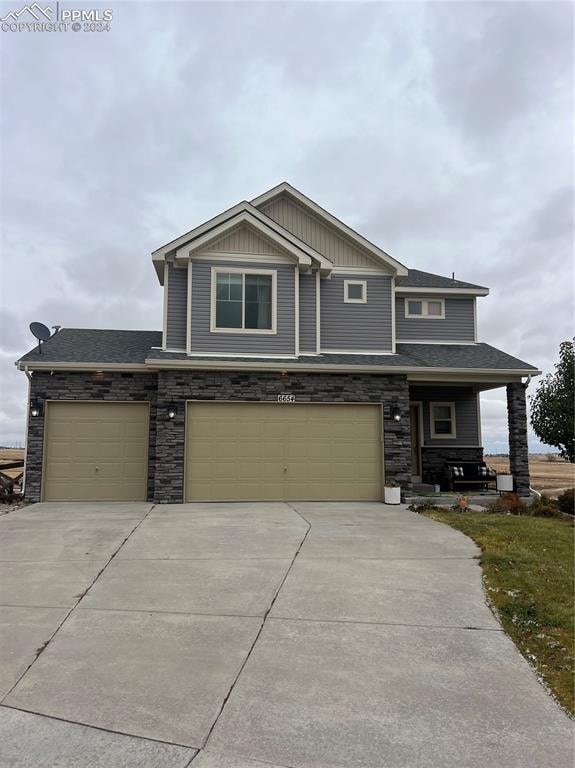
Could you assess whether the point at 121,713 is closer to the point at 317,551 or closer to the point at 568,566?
the point at 317,551

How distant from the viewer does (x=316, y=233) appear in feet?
48.5

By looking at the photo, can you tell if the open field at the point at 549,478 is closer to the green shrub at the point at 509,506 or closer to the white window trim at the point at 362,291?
the green shrub at the point at 509,506

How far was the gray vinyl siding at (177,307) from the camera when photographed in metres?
12.9

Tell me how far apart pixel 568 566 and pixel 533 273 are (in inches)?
847

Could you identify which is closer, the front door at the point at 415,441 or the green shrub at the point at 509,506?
the green shrub at the point at 509,506

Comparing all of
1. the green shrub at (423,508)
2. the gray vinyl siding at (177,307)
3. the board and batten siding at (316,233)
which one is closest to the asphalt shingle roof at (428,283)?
the board and batten siding at (316,233)

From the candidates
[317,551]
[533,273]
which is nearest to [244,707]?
[317,551]

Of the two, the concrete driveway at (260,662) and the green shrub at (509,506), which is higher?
the green shrub at (509,506)

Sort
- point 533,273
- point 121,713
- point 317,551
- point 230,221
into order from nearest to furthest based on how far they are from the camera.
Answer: point 121,713 < point 317,551 < point 230,221 < point 533,273

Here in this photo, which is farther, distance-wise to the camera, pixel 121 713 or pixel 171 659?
pixel 171 659

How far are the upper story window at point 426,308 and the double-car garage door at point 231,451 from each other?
4724 millimetres

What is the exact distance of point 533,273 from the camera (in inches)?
992

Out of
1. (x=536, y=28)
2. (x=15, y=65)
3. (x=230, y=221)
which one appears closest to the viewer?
(x=536, y=28)

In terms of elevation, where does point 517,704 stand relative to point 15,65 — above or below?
below
